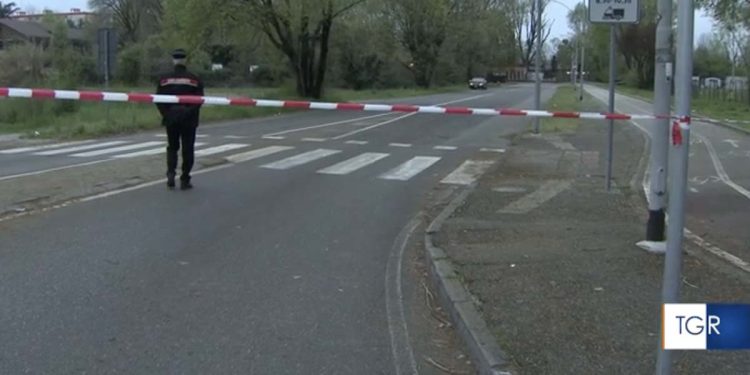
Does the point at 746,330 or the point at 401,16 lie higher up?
the point at 401,16

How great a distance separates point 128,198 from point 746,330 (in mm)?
8485

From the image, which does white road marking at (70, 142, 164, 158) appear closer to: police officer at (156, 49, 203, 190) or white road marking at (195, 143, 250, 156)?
white road marking at (195, 143, 250, 156)

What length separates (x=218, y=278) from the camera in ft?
21.8

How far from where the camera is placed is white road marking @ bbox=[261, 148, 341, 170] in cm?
1467

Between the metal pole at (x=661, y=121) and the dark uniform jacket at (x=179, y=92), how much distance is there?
19.7 feet

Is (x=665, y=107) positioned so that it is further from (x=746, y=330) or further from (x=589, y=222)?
(x=746, y=330)

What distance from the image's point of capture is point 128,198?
34.6 feet

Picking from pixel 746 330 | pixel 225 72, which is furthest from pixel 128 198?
pixel 225 72

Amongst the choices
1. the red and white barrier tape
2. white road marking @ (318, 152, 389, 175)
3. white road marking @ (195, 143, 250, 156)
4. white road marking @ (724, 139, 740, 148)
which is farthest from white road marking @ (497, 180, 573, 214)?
white road marking @ (724, 139, 740, 148)

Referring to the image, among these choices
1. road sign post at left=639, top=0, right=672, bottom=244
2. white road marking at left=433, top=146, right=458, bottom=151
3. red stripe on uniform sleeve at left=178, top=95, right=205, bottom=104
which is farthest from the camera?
white road marking at left=433, top=146, right=458, bottom=151

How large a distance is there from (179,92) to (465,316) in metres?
6.83

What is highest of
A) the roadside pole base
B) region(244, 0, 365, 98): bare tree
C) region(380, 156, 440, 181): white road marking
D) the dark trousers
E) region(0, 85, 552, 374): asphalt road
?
region(244, 0, 365, 98): bare tree

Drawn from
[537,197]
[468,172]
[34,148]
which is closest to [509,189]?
[537,197]

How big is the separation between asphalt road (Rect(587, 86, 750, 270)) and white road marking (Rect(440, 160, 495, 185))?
341cm
